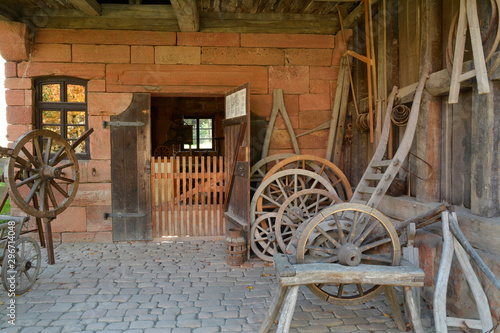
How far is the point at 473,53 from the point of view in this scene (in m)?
3.05

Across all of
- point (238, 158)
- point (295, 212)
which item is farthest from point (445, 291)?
point (238, 158)

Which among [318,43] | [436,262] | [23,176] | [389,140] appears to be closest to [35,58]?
[23,176]

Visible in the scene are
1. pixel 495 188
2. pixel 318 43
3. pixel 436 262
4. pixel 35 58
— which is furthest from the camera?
pixel 318 43

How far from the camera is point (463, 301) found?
3.07m

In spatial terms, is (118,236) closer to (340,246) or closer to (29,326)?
(29,326)

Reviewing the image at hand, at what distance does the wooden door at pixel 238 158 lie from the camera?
5.08 metres

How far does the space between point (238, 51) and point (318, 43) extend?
1.39 m

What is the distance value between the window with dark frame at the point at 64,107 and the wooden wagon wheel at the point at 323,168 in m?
3.26

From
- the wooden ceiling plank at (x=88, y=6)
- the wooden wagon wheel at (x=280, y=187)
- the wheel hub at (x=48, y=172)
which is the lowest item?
the wooden wagon wheel at (x=280, y=187)

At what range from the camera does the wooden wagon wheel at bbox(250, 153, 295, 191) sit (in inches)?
225

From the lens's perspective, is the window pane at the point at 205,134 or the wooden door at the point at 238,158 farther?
the window pane at the point at 205,134

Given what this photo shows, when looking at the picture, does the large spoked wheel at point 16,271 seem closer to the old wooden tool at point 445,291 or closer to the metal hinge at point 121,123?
the metal hinge at point 121,123

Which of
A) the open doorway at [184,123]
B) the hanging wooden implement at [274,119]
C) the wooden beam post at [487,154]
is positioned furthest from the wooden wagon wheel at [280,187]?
the open doorway at [184,123]

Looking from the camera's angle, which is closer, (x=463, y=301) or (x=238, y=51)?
(x=463, y=301)
